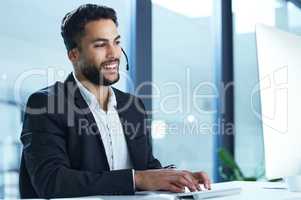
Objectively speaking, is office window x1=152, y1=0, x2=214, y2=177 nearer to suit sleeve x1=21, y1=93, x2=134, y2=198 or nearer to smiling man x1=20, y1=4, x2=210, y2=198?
smiling man x1=20, y1=4, x2=210, y2=198

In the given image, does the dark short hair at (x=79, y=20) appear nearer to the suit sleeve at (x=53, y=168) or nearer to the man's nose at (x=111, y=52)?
the man's nose at (x=111, y=52)

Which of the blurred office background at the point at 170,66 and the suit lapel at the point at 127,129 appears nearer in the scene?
the suit lapel at the point at 127,129

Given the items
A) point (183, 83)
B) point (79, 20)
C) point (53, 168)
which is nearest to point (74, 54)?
point (79, 20)

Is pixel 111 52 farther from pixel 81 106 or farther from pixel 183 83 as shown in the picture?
pixel 183 83

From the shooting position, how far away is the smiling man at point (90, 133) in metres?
1.36

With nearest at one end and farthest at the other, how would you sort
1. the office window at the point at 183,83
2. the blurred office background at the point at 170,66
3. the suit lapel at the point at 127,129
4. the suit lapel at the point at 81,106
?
the suit lapel at the point at 81,106 → the suit lapel at the point at 127,129 → the blurred office background at the point at 170,66 → the office window at the point at 183,83

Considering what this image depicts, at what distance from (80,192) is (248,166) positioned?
345 centimetres

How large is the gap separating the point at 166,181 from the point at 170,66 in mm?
2284

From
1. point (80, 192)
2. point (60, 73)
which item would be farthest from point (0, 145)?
point (80, 192)

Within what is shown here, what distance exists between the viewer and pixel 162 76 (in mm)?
3461

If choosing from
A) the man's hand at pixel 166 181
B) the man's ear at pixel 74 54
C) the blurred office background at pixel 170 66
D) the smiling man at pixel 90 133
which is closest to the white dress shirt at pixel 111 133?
the smiling man at pixel 90 133

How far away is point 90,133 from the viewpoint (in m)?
1.59

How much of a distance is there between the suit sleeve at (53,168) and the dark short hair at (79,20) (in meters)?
0.30

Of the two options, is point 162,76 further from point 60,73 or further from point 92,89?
point 92,89
